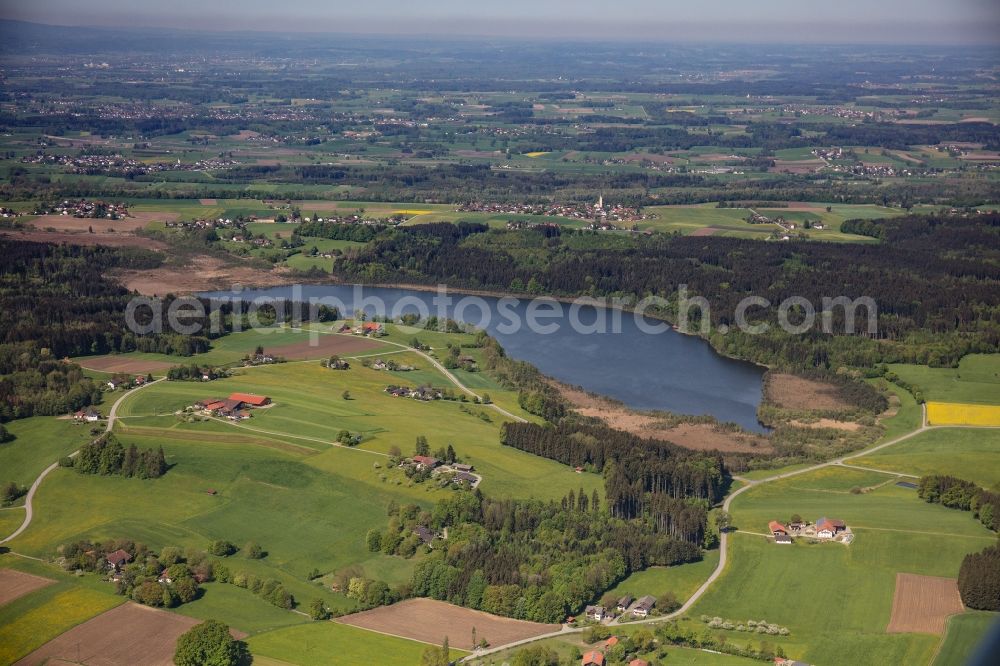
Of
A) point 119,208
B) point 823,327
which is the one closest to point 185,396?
point 823,327

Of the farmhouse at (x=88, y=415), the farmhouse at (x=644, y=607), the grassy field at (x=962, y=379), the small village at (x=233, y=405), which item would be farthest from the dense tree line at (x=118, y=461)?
the grassy field at (x=962, y=379)

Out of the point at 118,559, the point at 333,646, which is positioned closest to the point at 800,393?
the point at 333,646

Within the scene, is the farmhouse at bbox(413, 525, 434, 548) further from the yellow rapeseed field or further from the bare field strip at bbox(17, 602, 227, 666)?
the yellow rapeseed field

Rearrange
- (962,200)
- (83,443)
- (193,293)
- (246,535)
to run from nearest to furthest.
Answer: (246,535) < (83,443) < (193,293) < (962,200)

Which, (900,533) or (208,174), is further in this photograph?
(208,174)

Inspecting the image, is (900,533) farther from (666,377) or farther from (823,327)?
(823,327)

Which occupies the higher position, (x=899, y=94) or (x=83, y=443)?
(x=899, y=94)

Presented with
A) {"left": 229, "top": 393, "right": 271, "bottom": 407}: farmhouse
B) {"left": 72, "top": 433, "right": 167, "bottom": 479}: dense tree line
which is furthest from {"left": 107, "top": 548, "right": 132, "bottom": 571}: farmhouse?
{"left": 229, "top": 393, "right": 271, "bottom": 407}: farmhouse

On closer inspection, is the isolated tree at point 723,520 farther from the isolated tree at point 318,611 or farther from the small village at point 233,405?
the small village at point 233,405
